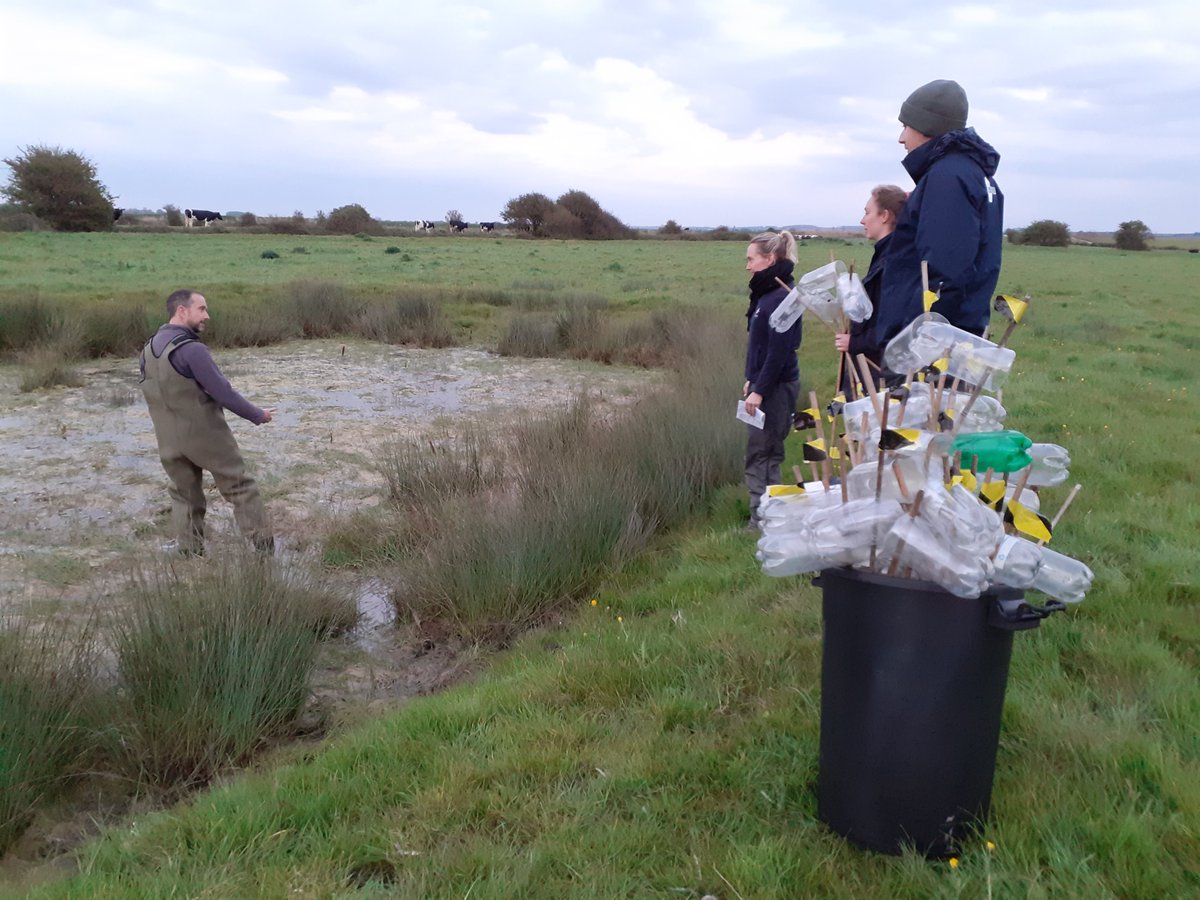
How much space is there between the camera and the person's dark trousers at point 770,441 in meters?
5.67

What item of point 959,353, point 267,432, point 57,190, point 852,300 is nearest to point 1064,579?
point 959,353

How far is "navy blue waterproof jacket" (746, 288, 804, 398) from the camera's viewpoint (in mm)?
5320

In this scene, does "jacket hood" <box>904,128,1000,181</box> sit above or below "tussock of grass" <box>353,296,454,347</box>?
above

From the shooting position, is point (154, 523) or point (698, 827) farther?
point (154, 523)

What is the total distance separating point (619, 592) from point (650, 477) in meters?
1.73

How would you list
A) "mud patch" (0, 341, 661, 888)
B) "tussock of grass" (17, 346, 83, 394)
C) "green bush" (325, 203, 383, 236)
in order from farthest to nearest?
1. "green bush" (325, 203, 383, 236)
2. "tussock of grass" (17, 346, 83, 394)
3. "mud patch" (0, 341, 661, 888)

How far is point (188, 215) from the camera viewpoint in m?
70.4

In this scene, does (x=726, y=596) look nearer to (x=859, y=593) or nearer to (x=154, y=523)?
(x=859, y=593)

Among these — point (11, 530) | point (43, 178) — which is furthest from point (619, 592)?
point (43, 178)

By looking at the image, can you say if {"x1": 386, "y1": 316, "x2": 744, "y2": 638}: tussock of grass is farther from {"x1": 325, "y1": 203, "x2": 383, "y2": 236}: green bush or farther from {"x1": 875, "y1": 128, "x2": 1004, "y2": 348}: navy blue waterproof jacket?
{"x1": 325, "y1": 203, "x2": 383, "y2": 236}: green bush

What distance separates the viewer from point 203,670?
12.7 ft

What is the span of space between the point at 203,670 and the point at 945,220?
3.54 m

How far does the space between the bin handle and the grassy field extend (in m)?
0.66

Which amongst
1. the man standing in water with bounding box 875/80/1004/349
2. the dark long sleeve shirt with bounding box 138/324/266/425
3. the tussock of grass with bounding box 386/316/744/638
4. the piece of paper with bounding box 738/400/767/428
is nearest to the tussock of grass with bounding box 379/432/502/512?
the tussock of grass with bounding box 386/316/744/638
